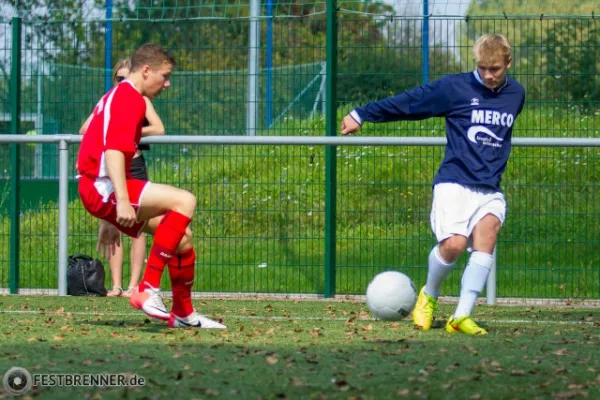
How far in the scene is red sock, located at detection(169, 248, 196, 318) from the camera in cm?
656

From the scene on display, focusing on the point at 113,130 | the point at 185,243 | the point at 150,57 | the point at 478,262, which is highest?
the point at 150,57

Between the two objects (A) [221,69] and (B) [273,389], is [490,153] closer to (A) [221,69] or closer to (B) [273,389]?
(B) [273,389]

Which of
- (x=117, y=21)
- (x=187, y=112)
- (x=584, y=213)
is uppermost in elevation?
(x=117, y=21)

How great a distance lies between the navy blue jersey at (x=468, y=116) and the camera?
6688 mm

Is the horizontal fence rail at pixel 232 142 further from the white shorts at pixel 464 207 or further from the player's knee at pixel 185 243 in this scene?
the player's knee at pixel 185 243

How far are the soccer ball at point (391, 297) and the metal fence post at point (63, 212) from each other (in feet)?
12.0

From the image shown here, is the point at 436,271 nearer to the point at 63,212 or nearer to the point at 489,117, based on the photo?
the point at 489,117

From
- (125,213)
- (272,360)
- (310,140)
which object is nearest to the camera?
(272,360)

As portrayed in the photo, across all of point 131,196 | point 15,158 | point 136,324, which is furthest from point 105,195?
point 15,158

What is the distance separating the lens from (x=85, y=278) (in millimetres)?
9547

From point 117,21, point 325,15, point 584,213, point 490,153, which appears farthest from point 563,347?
point 117,21

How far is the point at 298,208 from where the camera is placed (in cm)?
1020

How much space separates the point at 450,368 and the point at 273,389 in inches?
36.6

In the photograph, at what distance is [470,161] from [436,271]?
2.29ft
